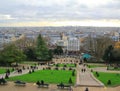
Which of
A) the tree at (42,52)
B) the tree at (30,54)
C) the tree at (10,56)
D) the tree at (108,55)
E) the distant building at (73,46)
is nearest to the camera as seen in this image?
the tree at (10,56)

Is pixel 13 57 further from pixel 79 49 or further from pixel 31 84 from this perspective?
pixel 79 49

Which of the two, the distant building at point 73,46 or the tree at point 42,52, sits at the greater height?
the tree at point 42,52

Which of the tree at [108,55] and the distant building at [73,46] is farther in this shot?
the distant building at [73,46]

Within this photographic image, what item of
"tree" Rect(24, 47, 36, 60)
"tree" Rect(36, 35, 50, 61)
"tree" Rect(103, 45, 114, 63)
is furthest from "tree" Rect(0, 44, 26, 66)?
"tree" Rect(103, 45, 114, 63)

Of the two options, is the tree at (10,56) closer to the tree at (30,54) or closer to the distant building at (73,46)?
the tree at (30,54)

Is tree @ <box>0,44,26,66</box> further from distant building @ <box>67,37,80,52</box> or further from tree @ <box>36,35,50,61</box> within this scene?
distant building @ <box>67,37,80,52</box>

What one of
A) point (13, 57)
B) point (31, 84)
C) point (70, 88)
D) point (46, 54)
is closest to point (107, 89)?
point (70, 88)

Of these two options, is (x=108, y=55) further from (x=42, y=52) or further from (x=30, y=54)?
(x=30, y=54)

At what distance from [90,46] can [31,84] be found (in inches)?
2713

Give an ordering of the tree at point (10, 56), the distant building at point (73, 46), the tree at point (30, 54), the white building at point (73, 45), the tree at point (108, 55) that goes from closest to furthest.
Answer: the tree at point (10, 56) → the tree at point (108, 55) → the tree at point (30, 54) → the distant building at point (73, 46) → the white building at point (73, 45)

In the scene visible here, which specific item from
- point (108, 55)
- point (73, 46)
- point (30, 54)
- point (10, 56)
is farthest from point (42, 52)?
point (73, 46)

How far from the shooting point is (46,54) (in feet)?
235

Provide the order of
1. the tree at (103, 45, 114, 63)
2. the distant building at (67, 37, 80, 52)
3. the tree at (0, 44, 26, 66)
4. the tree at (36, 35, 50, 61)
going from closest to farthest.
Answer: the tree at (0, 44, 26, 66) < the tree at (103, 45, 114, 63) < the tree at (36, 35, 50, 61) < the distant building at (67, 37, 80, 52)

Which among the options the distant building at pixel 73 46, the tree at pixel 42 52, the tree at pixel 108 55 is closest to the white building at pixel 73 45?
the distant building at pixel 73 46
